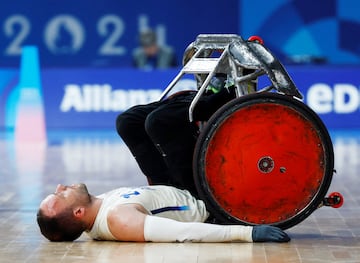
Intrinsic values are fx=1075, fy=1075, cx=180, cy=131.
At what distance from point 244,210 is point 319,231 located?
78 cm

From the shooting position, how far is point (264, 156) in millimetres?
7172

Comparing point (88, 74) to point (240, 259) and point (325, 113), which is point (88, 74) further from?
point (240, 259)

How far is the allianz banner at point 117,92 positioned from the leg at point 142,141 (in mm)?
9414

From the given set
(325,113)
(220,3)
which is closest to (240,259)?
(325,113)

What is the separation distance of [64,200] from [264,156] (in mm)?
1358

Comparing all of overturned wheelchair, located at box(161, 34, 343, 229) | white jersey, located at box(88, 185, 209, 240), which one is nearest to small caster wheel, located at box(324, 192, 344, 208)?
overturned wheelchair, located at box(161, 34, 343, 229)

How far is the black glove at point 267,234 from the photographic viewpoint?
22.7 feet

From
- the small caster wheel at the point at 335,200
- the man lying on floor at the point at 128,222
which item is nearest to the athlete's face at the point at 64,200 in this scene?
the man lying on floor at the point at 128,222

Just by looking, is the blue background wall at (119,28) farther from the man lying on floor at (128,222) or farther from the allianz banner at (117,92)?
the man lying on floor at (128,222)

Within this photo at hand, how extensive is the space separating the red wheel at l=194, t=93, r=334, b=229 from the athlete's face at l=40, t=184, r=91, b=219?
0.76 metres

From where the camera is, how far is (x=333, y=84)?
56.0 ft

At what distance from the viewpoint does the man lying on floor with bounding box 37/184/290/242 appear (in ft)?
22.7

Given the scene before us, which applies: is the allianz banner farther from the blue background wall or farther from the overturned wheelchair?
the overturned wheelchair

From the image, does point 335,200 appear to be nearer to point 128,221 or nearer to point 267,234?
point 267,234
